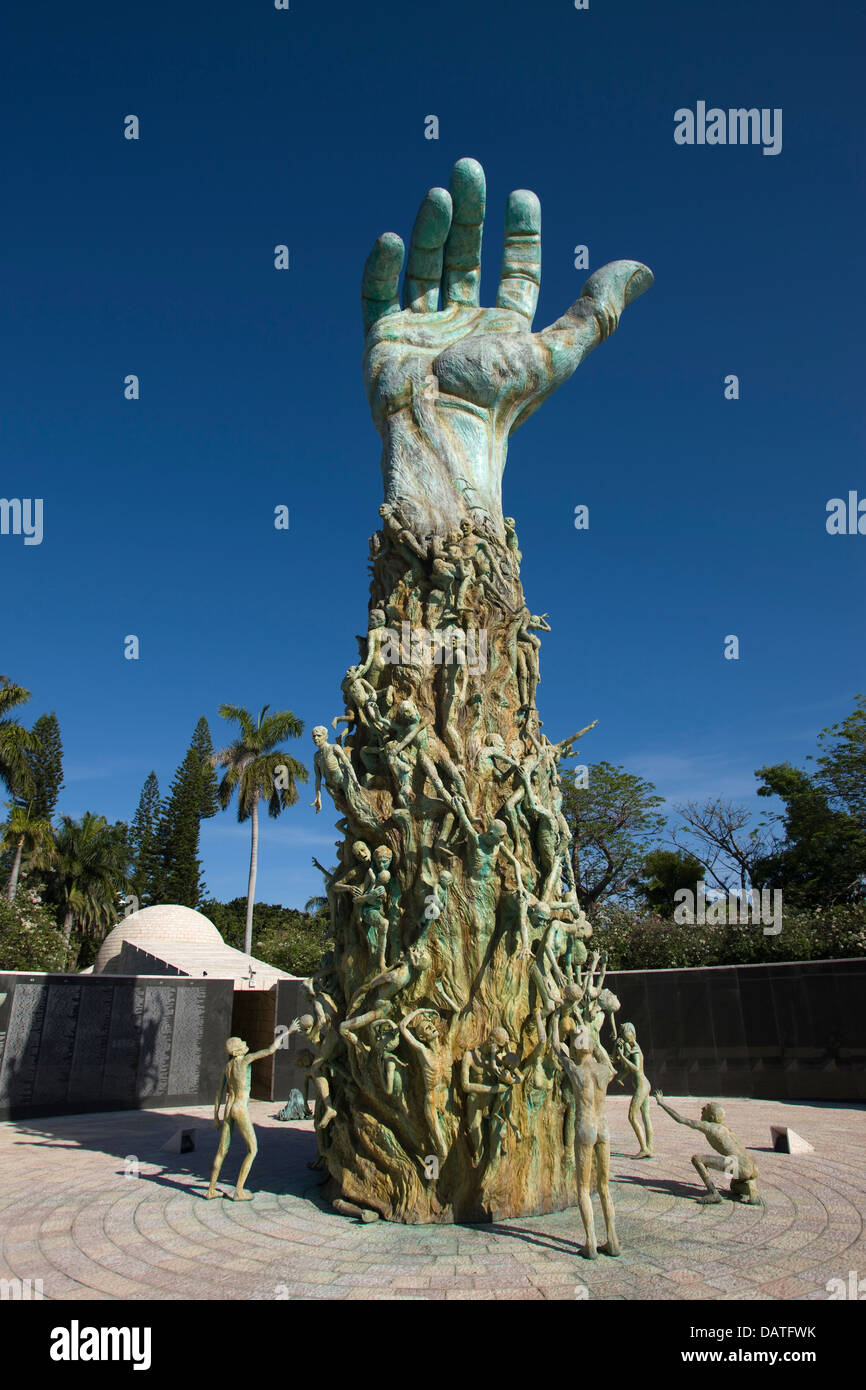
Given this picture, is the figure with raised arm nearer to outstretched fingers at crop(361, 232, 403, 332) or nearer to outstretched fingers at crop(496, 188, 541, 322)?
outstretched fingers at crop(361, 232, 403, 332)

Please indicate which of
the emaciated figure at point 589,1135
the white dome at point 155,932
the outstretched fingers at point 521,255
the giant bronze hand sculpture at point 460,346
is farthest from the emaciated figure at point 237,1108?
the white dome at point 155,932

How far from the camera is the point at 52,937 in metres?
25.5

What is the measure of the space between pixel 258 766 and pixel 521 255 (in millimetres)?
26198

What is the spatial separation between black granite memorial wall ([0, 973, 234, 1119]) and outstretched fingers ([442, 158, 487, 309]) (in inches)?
485

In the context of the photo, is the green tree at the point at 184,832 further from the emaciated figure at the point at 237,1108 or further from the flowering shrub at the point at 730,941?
the emaciated figure at the point at 237,1108

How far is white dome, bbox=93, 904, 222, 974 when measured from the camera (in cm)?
2573

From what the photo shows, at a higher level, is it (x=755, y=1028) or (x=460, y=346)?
(x=460, y=346)

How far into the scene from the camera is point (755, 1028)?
13.9 meters

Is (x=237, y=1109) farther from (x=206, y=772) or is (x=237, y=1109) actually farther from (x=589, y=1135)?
(x=206, y=772)

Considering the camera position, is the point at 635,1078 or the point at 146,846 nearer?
the point at 635,1078

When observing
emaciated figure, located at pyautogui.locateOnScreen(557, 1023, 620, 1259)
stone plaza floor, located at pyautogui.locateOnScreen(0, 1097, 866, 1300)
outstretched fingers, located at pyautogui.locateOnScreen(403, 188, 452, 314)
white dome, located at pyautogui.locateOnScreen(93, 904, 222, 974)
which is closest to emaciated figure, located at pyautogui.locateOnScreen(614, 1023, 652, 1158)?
stone plaza floor, located at pyautogui.locateOnScreen(0, 1097, 866, 1300)

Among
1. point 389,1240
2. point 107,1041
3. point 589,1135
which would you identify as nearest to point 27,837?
point 107,1041

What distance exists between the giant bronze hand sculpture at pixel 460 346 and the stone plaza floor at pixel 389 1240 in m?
6.71

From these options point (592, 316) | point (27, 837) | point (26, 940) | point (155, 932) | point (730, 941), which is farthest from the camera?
point (27, 837)
